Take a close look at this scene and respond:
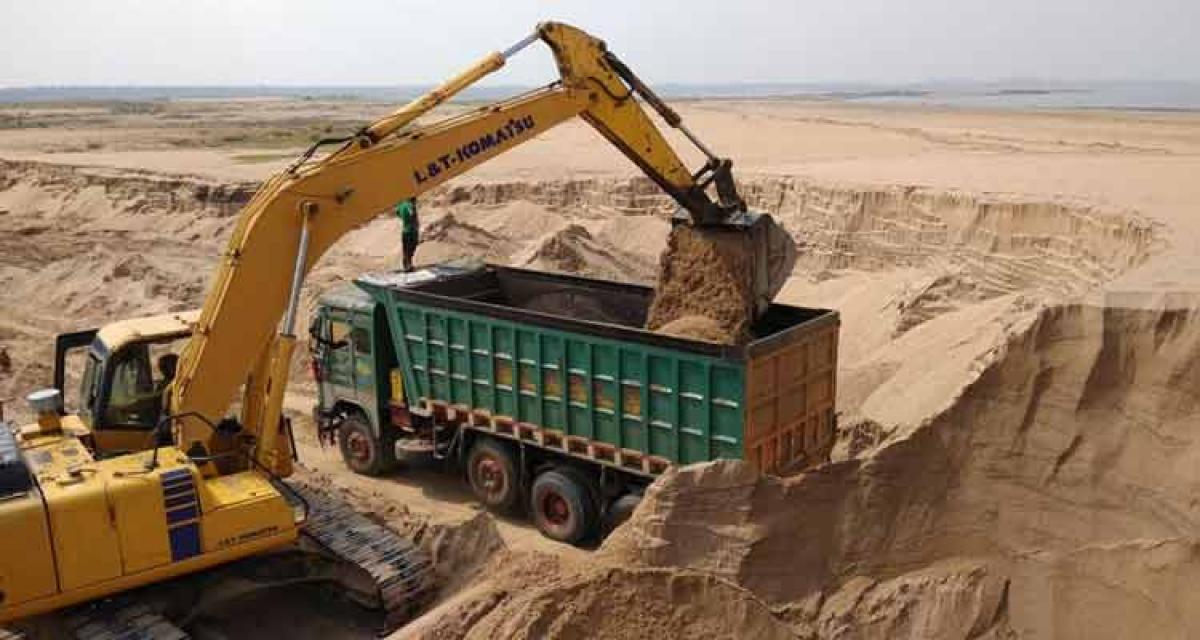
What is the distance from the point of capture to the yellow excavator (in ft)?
23.6

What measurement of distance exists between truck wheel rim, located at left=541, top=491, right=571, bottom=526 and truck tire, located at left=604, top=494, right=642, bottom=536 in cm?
42

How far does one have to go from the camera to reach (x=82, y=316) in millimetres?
20406

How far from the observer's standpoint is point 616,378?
995 cm

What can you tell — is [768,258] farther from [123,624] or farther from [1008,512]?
[123,624]

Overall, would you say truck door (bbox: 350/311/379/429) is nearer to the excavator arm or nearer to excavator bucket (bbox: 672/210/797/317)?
the excavator arm

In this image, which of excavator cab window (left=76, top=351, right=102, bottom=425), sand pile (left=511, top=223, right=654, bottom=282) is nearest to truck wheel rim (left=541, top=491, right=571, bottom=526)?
excavator cab window (left=76, top=351, right=102, bottom=425)

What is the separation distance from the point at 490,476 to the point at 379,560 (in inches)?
125

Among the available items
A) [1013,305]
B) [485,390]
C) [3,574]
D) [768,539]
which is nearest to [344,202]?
[485,390]

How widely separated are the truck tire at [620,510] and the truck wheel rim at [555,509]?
1.36ft

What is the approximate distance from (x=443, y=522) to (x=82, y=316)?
13416 millimetres

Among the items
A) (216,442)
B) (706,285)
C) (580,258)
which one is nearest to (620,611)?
(216,442)

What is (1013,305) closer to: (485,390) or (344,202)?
(485,390)

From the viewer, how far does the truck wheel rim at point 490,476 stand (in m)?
11.3

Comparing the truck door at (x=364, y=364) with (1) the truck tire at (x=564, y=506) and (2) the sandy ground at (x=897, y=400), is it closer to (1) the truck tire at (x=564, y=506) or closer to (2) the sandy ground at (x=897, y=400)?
(2) the sandy ground at (x=897, y=400)
